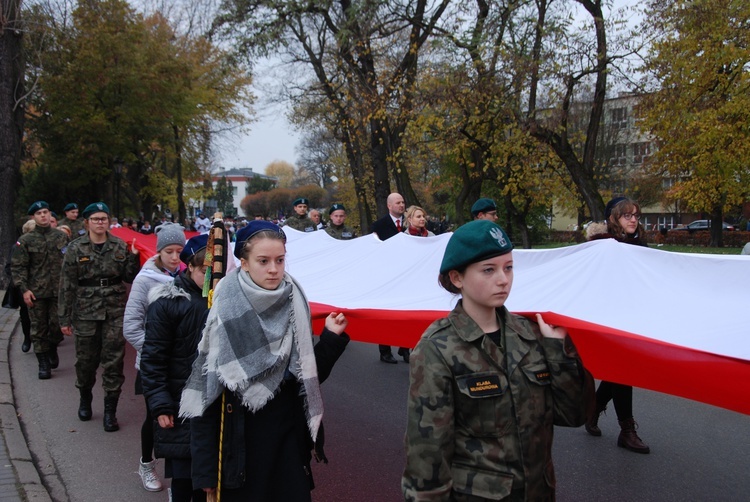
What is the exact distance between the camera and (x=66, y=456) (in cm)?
524

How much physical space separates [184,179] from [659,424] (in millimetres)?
37784

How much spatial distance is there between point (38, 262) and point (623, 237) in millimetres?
7391

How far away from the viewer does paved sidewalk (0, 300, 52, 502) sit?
4383 millimetres

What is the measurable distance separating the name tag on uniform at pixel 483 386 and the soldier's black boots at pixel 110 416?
4.88m

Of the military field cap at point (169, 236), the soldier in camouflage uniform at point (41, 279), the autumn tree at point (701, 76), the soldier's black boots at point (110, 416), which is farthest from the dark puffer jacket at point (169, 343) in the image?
the autumn tree at point (701, 76)

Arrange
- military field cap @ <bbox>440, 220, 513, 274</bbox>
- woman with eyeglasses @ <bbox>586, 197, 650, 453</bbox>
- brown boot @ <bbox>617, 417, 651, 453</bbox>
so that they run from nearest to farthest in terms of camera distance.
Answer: military field cap @ <bbox>440, 220, 513, 274</bbox> → woman with eyeglasses @ <bbox>586, 197, 650, 453</bbox> → brown boot @ <bbox>617, 417, 651, 453</bbox>

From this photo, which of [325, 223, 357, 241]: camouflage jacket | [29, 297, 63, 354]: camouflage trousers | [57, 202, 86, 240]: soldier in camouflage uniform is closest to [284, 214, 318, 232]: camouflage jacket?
[325, 223, 357, 241]: camouflage jacket

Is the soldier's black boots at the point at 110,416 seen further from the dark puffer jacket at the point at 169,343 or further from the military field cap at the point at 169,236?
the dark puffer jacket at the point at 169,343

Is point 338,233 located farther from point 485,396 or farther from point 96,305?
point 485,396

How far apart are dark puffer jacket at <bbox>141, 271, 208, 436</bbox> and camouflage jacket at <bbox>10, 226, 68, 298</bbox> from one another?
5771mm

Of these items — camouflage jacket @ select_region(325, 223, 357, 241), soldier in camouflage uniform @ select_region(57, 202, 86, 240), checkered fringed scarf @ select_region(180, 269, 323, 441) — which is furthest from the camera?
soldier in camouflage uniform @ select_region(57, 202, 86, 240)

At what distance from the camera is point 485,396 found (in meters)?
2.08


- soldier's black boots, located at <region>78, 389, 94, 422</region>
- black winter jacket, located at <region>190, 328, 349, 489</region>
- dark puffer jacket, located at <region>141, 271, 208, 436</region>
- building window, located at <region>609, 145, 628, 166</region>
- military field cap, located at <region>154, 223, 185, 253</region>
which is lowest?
soldier's black boots, located at <region>78, 389, 94, 422</region>

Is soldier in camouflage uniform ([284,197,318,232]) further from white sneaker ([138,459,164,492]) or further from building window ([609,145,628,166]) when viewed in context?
building window ([609,145,628,166])
